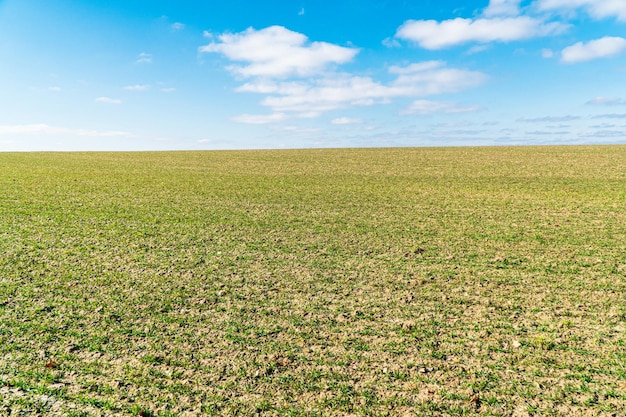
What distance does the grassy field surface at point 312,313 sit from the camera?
4.00 m

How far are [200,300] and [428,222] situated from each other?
8.03m

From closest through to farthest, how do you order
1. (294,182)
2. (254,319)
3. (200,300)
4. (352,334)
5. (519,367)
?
(519,367)
(352,334)
(254,319)
(200,300)
(294,182)

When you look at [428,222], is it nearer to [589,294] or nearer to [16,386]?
[589,294]

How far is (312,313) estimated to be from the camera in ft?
19.4

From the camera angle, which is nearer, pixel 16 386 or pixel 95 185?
pixel 16 386

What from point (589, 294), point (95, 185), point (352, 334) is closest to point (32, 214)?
point (95, 185)

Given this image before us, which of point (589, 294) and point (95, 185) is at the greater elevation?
point (95, 185)

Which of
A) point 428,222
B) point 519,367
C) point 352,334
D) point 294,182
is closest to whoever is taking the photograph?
point 519,367

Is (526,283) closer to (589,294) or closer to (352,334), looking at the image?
(589,294)

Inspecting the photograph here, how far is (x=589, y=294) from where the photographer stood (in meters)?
6.48

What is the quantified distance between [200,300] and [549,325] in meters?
5.22

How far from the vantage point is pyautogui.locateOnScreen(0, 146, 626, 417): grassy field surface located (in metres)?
4.00

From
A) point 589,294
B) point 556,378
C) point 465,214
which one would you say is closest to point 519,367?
point 556,378

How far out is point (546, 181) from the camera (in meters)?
21.5
